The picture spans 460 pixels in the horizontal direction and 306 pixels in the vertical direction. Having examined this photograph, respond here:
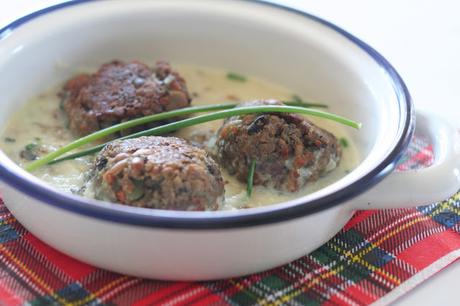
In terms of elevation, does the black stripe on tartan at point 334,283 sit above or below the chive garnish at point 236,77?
below

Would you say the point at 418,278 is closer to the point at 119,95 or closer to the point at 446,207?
the point at 446,207

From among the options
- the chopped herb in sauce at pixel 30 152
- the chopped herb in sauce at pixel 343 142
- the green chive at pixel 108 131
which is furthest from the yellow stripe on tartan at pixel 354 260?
the chopped herb in sauce at pixel 30 152

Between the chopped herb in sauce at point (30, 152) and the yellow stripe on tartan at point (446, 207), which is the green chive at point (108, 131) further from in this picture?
the yellow stripe on tartan at point (446, 207)

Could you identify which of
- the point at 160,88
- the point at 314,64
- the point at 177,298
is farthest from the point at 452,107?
the point at 177,298

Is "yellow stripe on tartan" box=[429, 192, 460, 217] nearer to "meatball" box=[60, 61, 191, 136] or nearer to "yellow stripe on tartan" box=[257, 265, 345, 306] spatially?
"yellow stripe on tartan" box=[257, 265, 345, 306]

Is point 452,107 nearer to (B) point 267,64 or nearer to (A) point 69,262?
(B) point 267,64
